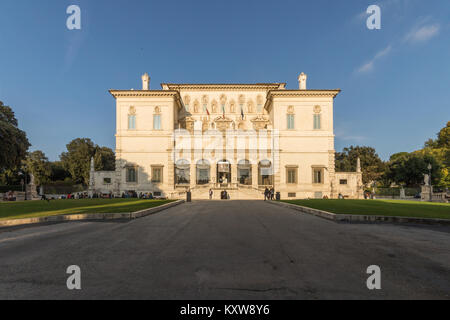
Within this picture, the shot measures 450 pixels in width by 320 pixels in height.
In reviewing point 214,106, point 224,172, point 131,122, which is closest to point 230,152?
point 224,172

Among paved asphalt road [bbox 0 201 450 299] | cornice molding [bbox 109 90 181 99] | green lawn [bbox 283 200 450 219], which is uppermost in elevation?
cornice molding [bbox 109 90 181 99]

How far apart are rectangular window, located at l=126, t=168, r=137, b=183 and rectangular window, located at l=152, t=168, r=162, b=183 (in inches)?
107

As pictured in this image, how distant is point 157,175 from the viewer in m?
36.0

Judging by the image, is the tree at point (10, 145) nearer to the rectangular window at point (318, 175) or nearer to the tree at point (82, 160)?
the tree at point (82, 160)

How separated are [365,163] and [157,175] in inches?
2009

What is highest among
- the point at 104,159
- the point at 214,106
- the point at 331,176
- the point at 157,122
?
the point at 214,106

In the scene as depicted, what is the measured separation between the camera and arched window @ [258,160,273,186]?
3647 centimetres

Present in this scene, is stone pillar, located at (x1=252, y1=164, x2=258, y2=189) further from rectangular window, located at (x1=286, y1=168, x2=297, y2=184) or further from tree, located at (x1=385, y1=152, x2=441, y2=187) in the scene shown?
tree, located at (x1=385, y1=152, x2=441, y2=187)

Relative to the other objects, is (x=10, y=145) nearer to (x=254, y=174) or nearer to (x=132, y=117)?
(x=132, y=117)

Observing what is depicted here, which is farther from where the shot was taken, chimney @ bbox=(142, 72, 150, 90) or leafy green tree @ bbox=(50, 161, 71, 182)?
leafy green tree @ bbox=(50, 161, 71, 182)

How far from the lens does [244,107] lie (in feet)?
139

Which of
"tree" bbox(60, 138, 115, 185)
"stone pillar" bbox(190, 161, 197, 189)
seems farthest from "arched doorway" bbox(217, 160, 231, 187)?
"tree" bbox(60, 138, 115, 185)
